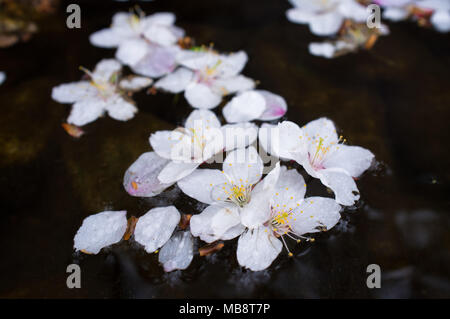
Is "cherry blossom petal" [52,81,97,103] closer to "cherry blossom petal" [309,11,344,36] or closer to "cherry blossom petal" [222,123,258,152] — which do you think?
"cherry blossom petal" [222,123,258,152]

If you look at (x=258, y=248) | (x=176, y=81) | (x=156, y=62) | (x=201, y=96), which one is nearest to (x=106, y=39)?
(x=156, y=62)

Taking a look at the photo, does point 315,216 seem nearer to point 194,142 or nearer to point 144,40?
point 194,142

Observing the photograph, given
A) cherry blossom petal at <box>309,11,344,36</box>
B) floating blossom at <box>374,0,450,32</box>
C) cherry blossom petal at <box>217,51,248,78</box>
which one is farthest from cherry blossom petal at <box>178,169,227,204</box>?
floating blossom at <box>374,0,450,32</box>

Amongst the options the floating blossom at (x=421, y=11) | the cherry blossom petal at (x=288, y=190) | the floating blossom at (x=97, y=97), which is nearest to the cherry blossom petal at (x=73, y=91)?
the floating blossom at (x=97, y=97)

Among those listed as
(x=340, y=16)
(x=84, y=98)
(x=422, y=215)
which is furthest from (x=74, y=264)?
(x=340, y=16)

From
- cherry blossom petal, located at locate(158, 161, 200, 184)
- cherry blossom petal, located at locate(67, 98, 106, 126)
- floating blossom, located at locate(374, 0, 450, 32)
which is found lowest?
cherry blossom petal, located at locate(158, 161, 200, 184)

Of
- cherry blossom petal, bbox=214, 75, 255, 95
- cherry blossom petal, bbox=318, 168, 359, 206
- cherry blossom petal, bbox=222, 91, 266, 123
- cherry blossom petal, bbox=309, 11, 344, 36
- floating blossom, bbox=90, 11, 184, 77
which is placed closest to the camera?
cherry blossom petal, bbox=318, 168, 359, 206

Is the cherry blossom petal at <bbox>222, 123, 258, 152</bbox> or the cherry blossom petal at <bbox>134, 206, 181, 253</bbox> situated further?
the cherry blossom petal at <bbox>222, 123, 258, 152</bbox>
